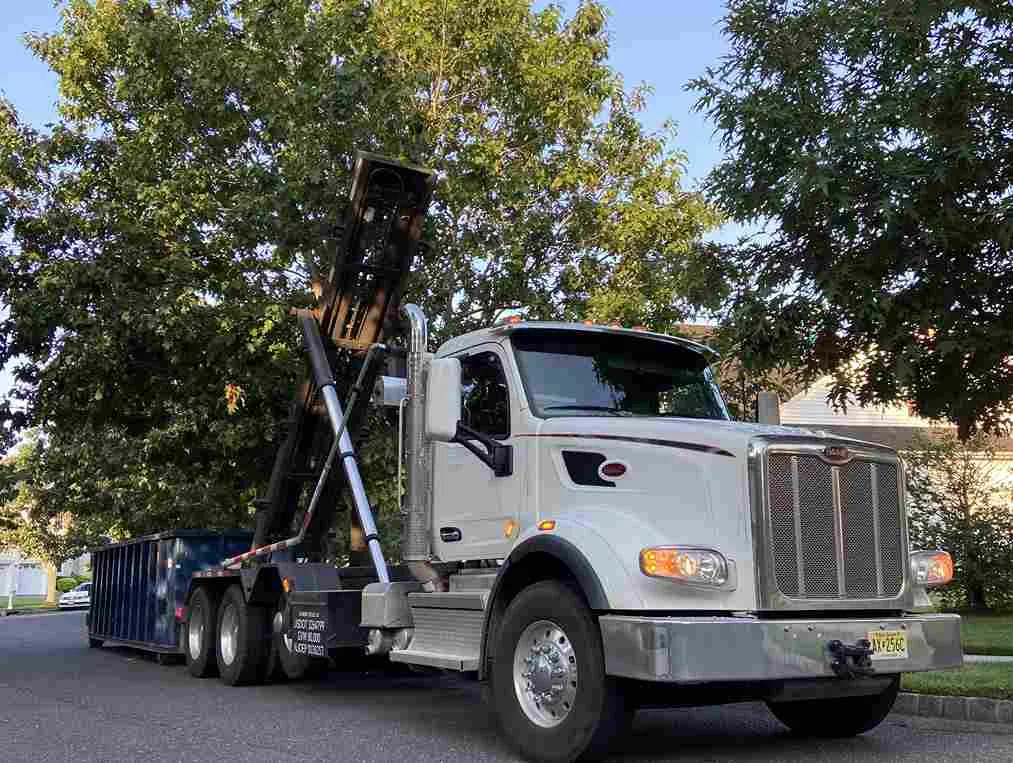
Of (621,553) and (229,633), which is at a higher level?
(621,553)

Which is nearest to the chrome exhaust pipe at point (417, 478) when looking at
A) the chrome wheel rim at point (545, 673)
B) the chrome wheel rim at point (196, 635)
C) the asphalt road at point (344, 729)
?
the asphalt road at point (344, 729)

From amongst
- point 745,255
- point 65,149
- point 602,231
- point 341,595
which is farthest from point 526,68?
point 341,595

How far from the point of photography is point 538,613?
279 inches

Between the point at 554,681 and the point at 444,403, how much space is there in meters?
1.93

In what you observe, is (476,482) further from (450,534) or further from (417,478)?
(417,478)

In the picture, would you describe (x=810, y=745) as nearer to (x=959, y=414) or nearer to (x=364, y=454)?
(x=959, y=414)

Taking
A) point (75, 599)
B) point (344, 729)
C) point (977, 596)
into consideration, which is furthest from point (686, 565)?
point (75, 599)

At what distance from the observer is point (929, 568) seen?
24.6 feet

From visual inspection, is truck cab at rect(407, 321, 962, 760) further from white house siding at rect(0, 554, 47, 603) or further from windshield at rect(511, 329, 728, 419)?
white house siding at rect(0, 554, 47, 603)

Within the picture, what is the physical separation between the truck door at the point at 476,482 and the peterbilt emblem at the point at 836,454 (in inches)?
80.3

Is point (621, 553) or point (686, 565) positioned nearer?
point (686, 565)

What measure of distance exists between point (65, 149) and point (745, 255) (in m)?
10.3

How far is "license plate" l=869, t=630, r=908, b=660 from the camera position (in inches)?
264

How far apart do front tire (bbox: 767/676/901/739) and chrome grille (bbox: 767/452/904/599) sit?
1106 millimetres
